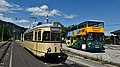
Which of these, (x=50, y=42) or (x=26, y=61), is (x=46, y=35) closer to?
(x=50, y=42)

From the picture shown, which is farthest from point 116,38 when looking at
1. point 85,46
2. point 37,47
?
point 37,47

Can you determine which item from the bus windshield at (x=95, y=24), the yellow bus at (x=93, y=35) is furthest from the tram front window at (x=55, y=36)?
the bus windshield at (x=95, y=24)

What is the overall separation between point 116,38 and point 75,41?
34345 millimetres

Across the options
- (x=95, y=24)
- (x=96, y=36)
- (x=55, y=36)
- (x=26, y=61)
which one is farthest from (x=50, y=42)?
(x=95, y=24)

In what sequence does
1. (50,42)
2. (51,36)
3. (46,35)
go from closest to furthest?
(50,42) < (51,36) < (46,35)

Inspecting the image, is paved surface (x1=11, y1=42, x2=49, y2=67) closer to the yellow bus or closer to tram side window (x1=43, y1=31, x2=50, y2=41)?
tram side window (x1=43, y1=31, x2=50, y2=41)

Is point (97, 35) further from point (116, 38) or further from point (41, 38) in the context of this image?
point (116, 38)

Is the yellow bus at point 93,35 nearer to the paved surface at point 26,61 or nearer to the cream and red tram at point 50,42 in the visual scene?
the paved surface at point 26,61

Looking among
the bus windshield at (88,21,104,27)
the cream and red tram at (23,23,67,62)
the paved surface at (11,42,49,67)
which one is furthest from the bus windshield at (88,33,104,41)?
the cream and red tram at (23,23,67,62)

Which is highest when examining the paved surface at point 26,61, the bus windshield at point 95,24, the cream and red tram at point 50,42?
the bus windshield at point 95,24

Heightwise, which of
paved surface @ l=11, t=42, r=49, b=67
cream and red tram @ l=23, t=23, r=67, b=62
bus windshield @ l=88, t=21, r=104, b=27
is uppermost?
bus windshield @ l=88, t=21, r=104, b=27

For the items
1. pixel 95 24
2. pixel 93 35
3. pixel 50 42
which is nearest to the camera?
pixel 50 42

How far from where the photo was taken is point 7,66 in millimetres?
14711

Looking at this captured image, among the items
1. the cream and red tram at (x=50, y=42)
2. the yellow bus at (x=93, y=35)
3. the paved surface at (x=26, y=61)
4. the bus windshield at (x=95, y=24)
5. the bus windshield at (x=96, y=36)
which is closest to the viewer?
the paved surface at (x=26, y=61)
